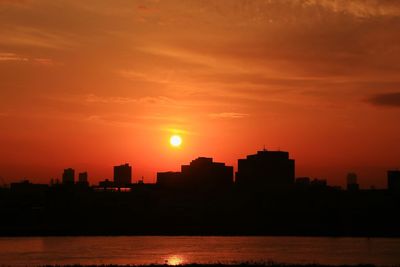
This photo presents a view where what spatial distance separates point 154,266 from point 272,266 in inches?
519

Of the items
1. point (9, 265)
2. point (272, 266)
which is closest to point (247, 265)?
point (272, 266)

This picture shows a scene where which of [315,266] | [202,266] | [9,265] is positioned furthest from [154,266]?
[9,265]

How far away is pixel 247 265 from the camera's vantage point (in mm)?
73875

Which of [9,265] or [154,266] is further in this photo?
[9,265]

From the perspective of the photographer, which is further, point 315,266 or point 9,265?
point 9,265

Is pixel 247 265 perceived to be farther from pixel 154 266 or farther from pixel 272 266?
pixel 154 266

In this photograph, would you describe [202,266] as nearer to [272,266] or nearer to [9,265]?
[272,266]

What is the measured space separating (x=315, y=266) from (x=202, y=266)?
1266 centimetres

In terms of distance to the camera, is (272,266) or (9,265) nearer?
(272,266)

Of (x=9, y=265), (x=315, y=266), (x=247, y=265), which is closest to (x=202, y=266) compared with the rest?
(x=247, y=265)

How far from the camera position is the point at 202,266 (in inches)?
2926

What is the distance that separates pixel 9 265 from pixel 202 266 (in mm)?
30045

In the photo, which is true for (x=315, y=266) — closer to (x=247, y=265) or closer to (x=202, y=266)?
(x=247, y=265)

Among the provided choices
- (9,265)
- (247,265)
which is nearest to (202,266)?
(247,265)
